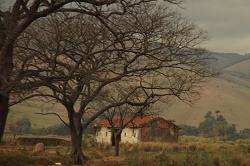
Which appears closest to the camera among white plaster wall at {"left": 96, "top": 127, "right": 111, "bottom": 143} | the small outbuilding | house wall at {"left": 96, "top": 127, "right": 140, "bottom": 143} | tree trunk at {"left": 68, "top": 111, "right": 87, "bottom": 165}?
tree trunk at {"left": 68, "top": 111, "right": 87, "bottom": 165}

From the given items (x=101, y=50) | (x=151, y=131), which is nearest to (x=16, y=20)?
(x=101, y=50)

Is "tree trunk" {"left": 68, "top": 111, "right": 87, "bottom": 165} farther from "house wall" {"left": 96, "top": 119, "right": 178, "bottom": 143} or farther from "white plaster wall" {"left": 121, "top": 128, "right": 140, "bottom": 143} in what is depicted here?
"white plaster wall" {"left": 121, "top": 128, "right": 140, "bottom": 143}

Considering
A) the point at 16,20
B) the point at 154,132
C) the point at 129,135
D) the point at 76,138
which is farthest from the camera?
the point at 129,135

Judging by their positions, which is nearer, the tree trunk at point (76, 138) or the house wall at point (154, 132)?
the tree trunk at point (76, 138)

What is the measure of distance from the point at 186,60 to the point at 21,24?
31.0 ft

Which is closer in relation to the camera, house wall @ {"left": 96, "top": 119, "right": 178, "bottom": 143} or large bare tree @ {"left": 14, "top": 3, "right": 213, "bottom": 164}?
large bare tree @ {"left": 14, "top": 3, "right": 213, "bottom": 164}

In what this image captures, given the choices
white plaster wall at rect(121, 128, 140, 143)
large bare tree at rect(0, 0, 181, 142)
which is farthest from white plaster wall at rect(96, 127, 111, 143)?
large bare tree at rect(0, 0, 181, 142)

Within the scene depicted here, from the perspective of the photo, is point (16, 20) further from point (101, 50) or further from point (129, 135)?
point (129, 135)

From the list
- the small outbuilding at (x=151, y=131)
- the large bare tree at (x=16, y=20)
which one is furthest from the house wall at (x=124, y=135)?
the large bare tree at (x=16, y=20)

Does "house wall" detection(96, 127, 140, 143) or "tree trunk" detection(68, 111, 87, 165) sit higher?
"house wall" detection(96, 127, 140, 143)

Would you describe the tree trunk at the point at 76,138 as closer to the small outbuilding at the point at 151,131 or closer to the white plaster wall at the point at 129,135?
the small outbuilding at the point at 151,131

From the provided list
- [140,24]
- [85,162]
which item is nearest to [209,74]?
[140,24]

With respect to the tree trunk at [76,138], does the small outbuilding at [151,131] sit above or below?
above

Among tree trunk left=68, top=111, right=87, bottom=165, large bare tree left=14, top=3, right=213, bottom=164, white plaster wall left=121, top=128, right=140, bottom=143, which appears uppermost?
large bare tree left=14, top=3, right=213, bottom=164
